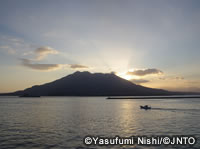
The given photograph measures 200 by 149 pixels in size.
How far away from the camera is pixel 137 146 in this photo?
76.5 feet

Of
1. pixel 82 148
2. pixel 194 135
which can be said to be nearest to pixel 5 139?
pixel 82 148

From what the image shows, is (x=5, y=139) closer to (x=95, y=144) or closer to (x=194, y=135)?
(x=95, y=144)

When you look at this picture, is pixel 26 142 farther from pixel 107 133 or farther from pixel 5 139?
pixel 107 133

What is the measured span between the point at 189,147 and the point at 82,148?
13.6 metres

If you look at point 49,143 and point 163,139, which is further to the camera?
point 163,139

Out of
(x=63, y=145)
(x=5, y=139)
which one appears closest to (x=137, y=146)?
(x=63, y=145)

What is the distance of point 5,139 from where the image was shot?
27219 millimetres

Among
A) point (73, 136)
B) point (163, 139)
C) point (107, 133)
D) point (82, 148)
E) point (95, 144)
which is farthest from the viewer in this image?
point (107, 133)

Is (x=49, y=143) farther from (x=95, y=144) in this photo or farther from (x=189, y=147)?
(x=189, y=147)

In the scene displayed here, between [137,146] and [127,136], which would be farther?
[127,136]

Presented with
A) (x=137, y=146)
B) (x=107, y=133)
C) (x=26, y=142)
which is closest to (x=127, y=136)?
(x=107, y=133)

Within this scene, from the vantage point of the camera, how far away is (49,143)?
24656 mm

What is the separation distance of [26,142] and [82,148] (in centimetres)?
864

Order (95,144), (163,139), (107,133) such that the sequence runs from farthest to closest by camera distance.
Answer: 1. (107,133)
2. (163,139)
3. (95,144)
